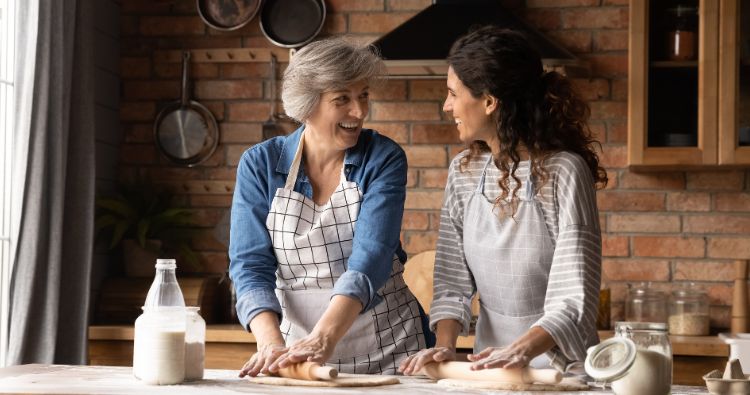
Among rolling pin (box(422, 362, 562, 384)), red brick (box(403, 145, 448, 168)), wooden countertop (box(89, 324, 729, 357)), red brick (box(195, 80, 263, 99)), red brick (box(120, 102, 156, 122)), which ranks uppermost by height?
red brick (box(195, 80, 263, 99))

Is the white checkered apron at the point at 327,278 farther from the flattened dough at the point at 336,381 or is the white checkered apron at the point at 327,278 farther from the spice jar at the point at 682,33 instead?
the spice jar at the point at 682,33

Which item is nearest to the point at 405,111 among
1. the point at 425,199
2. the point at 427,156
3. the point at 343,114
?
the point at 427,156

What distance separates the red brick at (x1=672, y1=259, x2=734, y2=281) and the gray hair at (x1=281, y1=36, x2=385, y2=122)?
1956mm

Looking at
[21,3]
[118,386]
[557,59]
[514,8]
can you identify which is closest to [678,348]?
[557,59]

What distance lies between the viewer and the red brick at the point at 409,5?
379 centimetres

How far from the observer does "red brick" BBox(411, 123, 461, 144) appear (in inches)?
148

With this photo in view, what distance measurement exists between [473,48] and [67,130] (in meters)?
1.74

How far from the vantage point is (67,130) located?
3.26 metres

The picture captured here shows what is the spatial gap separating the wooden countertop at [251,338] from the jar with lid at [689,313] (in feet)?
0.20

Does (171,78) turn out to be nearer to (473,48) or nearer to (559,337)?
(473,48)

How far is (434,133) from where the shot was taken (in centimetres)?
376

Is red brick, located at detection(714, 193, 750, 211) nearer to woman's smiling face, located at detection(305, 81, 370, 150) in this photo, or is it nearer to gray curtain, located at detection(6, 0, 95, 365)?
woman's smiling face, located at detection(305, 81, 370, 150)

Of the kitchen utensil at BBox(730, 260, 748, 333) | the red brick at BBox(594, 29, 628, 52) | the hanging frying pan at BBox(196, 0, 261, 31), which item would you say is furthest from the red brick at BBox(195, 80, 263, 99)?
the kitchen utensil at BBox(730, 260, 748, 333)

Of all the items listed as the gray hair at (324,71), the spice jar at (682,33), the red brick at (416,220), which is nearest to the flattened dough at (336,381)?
the gray hair at (324,71)
